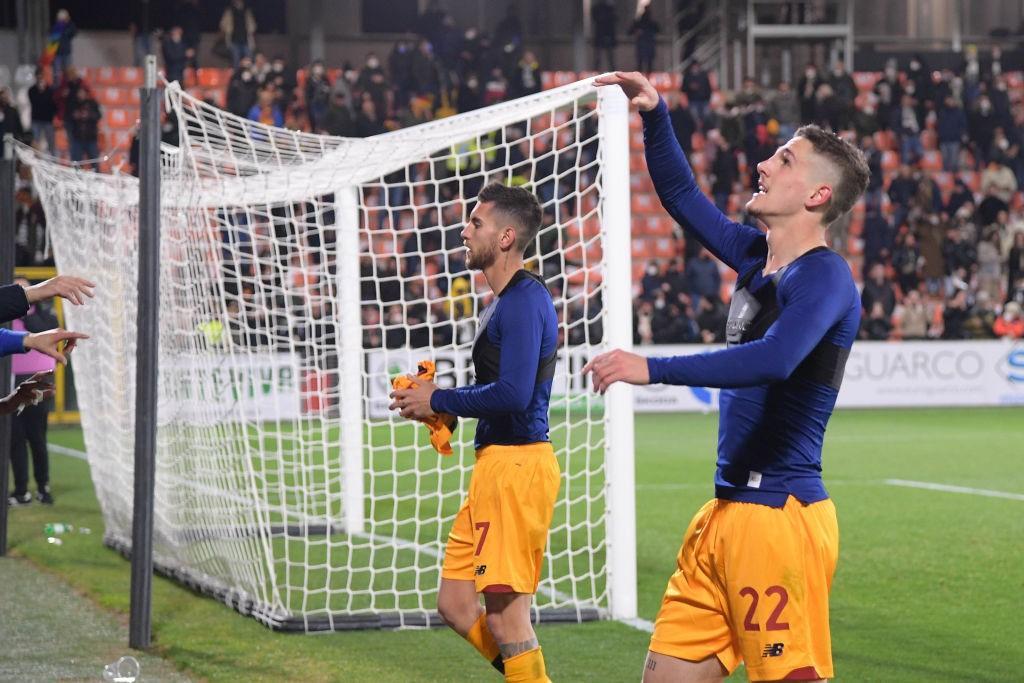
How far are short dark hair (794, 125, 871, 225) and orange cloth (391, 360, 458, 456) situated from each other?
144cm

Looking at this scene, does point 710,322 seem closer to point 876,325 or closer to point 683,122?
point 876,325

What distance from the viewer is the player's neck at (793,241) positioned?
3.59m

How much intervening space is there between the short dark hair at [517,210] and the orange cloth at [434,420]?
0.57m

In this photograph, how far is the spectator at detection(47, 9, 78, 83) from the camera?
24.5m

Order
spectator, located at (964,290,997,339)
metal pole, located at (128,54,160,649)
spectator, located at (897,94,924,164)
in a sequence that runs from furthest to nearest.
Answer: spectator, located at (897,94,924,164), spectator, located at (964,290,997,339), metal pole, located at (128,54,160,649)

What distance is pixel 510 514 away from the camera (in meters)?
4.79

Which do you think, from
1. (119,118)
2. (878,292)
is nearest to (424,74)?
(119,118)

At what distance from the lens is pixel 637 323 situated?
23297 mm

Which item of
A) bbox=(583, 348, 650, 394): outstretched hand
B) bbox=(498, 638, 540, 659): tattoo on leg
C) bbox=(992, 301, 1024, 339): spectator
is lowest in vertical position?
bbox=(498, 638, 540, 659): tattoo on leg

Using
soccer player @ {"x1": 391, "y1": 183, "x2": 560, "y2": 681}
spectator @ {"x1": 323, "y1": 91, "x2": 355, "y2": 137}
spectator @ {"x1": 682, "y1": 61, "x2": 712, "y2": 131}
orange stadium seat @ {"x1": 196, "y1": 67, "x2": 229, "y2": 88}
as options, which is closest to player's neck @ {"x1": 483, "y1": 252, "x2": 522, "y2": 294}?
soccer player @ {"x1": 391, "y1": 183, "x2": 560, "y2": 681}

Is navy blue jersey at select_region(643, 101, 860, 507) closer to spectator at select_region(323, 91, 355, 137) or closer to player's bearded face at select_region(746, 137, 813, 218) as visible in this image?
player's bearded face at select_region(746, 137, 813, 218)

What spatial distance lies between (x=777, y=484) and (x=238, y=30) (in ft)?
79.9

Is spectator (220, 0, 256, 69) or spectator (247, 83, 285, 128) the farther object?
spectator (220, 0, 256, 69)

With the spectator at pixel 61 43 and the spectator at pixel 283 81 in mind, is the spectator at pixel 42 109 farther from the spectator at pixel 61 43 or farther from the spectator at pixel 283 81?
the spectator at pixel 283 81
